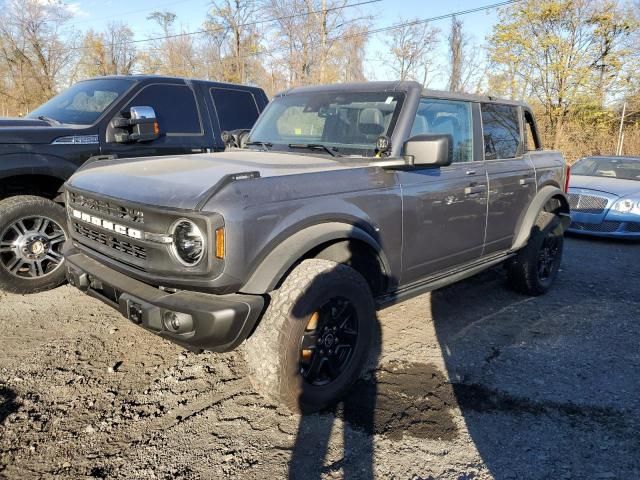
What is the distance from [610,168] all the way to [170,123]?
27.8ft

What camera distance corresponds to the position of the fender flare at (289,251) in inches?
101

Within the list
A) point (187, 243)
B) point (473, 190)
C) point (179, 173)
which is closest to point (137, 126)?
point (179, 173)

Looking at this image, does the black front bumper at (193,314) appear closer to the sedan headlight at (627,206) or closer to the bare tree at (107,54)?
the sedan headlight at (627,206)

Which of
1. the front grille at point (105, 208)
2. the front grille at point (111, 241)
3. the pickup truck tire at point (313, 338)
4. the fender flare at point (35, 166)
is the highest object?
the fender flare at point (35, 166)

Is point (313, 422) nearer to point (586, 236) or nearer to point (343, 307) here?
point (343, 307)

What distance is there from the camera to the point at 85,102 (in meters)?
5.17

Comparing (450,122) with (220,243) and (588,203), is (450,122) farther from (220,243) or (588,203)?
(588,203)

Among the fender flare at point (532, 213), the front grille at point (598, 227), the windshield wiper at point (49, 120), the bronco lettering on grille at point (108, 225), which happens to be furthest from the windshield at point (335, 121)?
the front grille at point (598, 227)

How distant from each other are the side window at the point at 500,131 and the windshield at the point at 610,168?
220 inches

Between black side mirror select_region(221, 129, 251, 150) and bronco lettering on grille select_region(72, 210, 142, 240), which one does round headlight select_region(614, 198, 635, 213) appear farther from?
bronco lettering on grille select_region(72, 210, 142, 240)

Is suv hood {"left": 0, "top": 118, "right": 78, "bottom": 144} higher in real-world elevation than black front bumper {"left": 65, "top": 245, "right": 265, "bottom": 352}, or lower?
higher

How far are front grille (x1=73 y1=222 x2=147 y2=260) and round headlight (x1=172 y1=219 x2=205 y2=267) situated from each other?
261 millimetres

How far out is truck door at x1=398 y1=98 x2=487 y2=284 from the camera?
3455mm

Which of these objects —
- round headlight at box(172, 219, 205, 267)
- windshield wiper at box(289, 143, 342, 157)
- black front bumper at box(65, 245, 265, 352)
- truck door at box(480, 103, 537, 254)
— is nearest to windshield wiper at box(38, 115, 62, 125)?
windshield wiper at box(289, 143, 342, 157)
